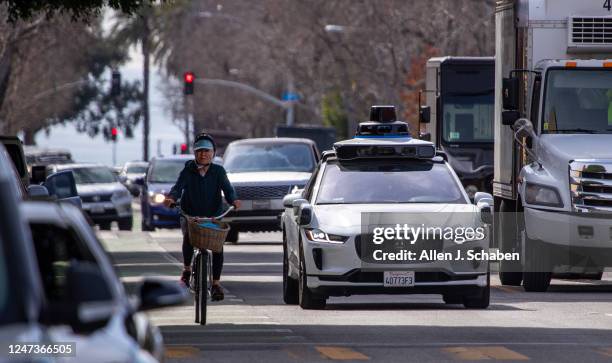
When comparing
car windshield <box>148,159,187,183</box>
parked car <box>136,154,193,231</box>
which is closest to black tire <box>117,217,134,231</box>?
parked car <box>136,154,193,231</box>

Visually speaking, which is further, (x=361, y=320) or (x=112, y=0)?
(x=112, y=0)

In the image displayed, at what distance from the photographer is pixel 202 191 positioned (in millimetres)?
17406

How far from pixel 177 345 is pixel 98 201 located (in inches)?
1122

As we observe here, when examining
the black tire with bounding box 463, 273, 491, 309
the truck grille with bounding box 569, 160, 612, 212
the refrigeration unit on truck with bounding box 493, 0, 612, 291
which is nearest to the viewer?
the black tire with bounding box 463, 273, 491, 309

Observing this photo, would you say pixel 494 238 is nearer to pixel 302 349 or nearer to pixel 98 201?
pixel 302 349

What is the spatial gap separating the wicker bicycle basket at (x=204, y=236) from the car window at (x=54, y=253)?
7.54 metres

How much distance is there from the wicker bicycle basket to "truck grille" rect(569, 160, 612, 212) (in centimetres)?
534

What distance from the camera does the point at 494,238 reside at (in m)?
24.7

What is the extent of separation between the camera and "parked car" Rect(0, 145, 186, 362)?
6613 mm

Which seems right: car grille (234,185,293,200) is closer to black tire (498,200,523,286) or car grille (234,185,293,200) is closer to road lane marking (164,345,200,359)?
black tire (498,200,523,286)

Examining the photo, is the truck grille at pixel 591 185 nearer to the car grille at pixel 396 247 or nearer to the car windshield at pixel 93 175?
the car grille at pixel 396 247

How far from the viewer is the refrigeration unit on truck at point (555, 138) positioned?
20.7 metres

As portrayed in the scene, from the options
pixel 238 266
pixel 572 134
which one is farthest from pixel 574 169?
pixel 238 266

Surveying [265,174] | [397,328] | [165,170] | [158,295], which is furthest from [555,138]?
[165,170]
